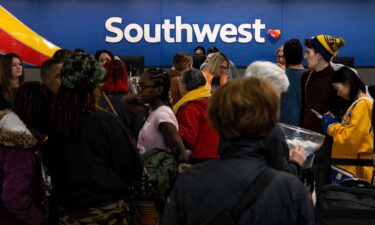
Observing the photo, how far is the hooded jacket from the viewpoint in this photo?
105 inches

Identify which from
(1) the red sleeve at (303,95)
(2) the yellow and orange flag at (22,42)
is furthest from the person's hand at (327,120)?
(2) the yellow and orange flag at (22,42)

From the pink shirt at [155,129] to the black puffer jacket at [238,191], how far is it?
144cm

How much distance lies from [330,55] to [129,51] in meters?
6.43

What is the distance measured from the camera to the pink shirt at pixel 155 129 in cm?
318

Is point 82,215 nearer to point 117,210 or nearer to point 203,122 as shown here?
point 117,210

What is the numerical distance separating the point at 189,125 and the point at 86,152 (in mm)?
1158

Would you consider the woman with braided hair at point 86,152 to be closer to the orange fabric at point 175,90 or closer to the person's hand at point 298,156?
the person's hand at point 298,156

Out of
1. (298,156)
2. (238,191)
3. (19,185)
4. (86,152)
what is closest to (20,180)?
(19,185)

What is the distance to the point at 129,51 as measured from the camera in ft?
34.8

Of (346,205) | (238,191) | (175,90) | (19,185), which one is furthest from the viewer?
(175,90)

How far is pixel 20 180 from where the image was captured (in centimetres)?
267

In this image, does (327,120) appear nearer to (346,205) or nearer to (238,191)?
(346,205)

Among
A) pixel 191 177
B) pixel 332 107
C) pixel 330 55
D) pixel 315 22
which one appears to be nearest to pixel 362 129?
pixel 332 107

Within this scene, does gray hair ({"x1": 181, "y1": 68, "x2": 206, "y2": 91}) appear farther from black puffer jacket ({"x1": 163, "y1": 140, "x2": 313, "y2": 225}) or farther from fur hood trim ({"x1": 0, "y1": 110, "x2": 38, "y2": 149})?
black puffer jacket ({"x1": 163, "y1": 140, "x2": 313, "y2": 225})
